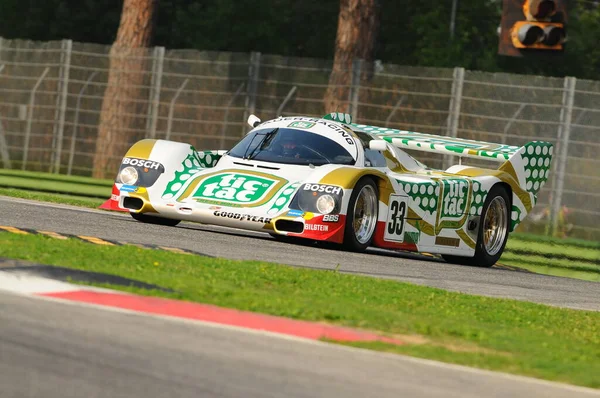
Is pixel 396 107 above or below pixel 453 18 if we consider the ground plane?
below

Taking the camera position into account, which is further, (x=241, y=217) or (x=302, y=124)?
(x=302, y=124)

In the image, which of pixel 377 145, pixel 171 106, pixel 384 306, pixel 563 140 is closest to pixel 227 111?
pixel 171 106

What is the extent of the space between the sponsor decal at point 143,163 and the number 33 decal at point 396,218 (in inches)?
88.0

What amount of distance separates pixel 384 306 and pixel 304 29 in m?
43.4

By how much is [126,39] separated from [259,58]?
195 inches

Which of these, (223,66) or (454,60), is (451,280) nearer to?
(223,66)

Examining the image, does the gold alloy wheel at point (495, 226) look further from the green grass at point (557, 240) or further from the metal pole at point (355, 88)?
the metal pole at point (355, 88)

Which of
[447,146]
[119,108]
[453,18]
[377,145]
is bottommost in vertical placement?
[377,145]

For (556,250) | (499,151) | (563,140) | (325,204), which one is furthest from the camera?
(563,140)

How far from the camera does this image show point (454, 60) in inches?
1843

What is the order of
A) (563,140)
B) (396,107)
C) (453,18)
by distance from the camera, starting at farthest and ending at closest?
(453,18), (396,107), (563,140)

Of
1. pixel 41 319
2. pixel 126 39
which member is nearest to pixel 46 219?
pixel 41 319

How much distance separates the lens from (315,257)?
11594 millimetres

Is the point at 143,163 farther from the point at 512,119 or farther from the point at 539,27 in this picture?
the point at 512,119
